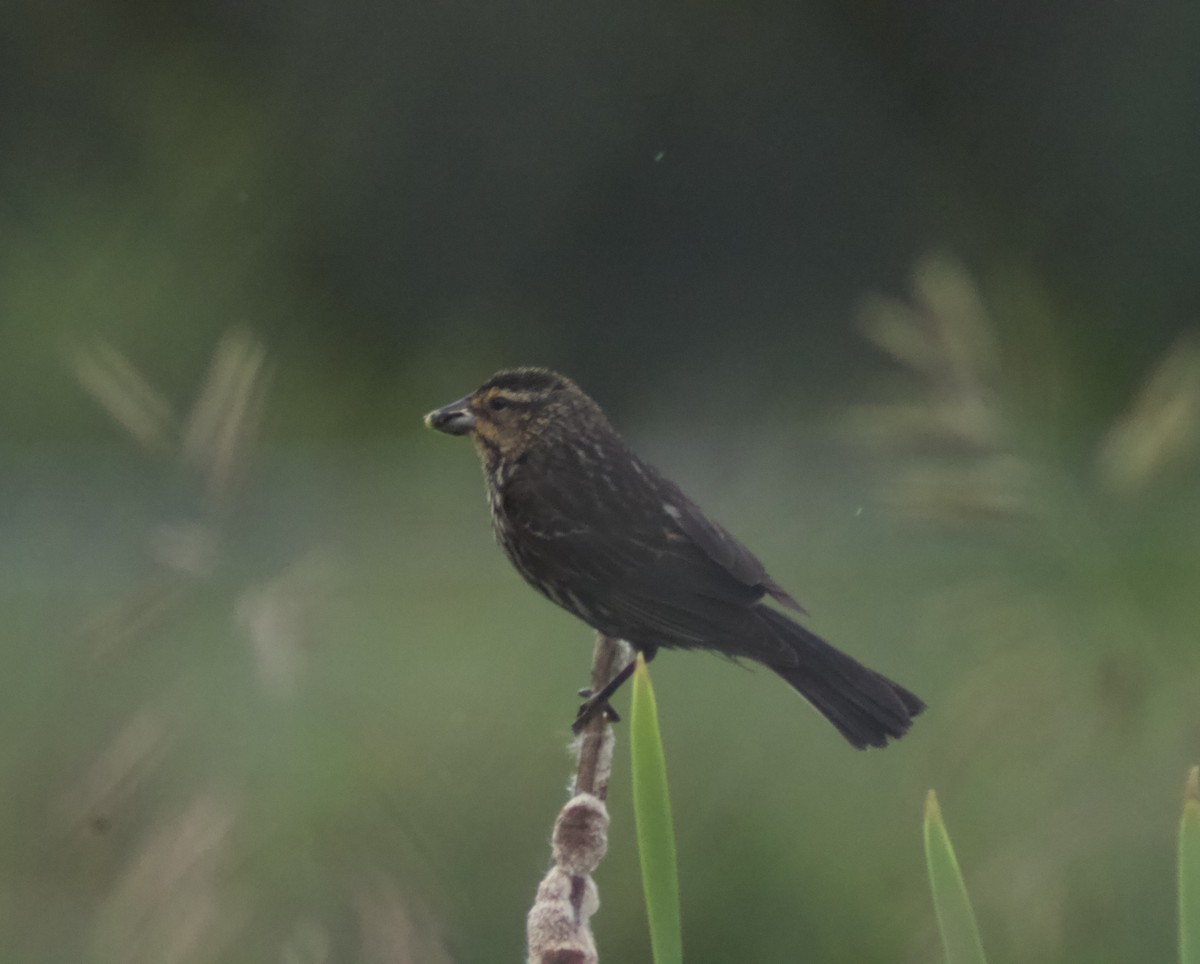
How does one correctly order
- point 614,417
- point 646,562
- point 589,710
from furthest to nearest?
point 614,417 < point 646,562 < point 589,710

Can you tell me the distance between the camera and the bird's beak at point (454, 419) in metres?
0.88

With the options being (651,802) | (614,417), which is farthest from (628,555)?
(614,417)

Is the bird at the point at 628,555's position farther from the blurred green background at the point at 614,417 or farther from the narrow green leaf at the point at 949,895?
the narrow green leaf at the point at 949,895

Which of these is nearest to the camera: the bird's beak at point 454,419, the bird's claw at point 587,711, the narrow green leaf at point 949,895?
the narrow green leaf at point 949,895

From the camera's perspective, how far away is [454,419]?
2.99ft

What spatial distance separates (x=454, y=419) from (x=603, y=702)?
205mm

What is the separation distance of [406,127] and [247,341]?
3.05 metres

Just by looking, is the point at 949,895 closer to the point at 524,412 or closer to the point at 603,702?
the point at 603,702

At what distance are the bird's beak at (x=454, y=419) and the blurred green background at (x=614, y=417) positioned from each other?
0.34 feet

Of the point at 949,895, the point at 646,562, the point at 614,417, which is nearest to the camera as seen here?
the point at 949,895

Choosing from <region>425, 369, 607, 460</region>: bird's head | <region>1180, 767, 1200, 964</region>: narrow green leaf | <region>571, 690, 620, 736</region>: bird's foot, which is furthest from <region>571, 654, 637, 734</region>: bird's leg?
<region>1180, 767, 1200, 964</region>: narrow green leaf

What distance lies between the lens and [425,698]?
1.78 metres

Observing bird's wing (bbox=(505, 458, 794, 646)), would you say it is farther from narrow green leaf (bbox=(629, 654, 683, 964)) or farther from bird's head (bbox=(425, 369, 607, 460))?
narrow green leaf (bbox=(629, 654, 683, 964))

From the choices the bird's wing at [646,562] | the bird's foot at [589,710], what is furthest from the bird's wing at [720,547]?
the bird's foot at [589,710]
